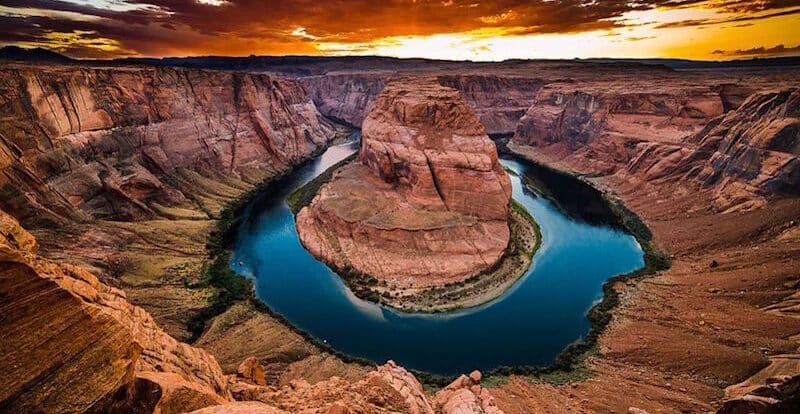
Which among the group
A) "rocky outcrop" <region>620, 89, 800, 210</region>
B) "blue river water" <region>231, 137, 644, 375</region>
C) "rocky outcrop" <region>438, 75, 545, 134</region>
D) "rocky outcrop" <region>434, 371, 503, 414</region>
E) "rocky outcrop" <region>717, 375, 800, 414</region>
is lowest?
"blue river water" <region>231, 137, 644, 375</region>

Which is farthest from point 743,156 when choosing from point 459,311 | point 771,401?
point 771,401

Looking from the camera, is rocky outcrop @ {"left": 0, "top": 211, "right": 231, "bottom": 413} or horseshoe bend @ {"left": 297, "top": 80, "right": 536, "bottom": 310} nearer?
rocky outcrop @ {"left": 0, "top": 211, "right": 231, "bottom": 413}

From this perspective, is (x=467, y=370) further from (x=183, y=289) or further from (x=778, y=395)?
(x=183, y=289)

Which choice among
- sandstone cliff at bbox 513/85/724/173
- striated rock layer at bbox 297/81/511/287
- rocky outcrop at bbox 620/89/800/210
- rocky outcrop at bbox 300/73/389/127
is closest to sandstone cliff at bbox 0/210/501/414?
striated rock layer at bbox 297/81/511/287

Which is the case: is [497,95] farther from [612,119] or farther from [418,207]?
[418,207]

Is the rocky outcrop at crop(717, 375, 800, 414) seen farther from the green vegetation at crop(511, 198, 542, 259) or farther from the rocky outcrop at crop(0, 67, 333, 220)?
the rocky outcrop at crop(0, 67, 333, 220)

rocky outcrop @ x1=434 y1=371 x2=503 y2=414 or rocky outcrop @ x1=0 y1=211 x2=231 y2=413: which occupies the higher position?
rocky outcrop @ x1=0 y1=211 x2=231 y2=413

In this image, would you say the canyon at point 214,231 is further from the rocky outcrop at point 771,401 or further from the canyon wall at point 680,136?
the canyon wall at point 680,136
